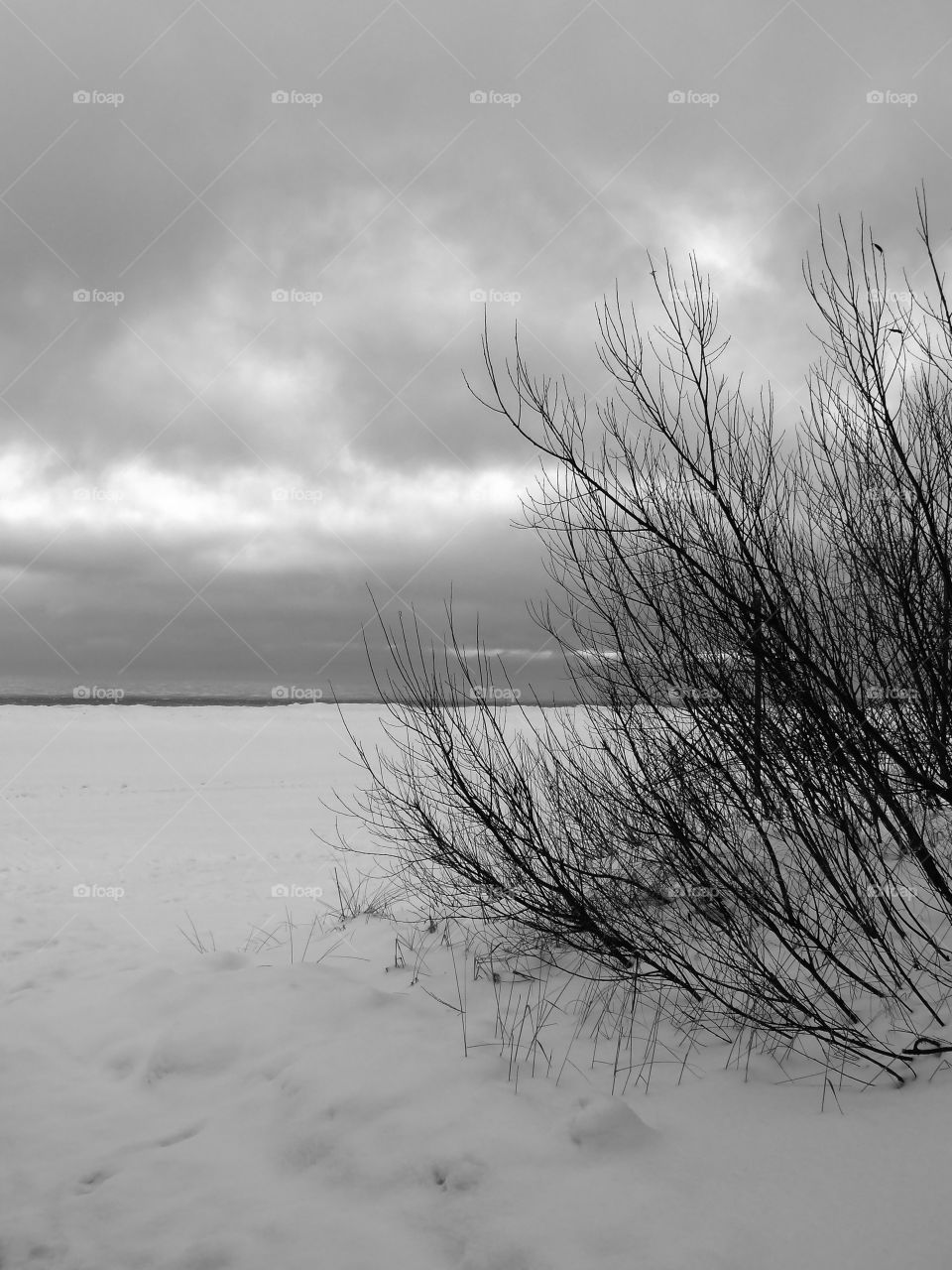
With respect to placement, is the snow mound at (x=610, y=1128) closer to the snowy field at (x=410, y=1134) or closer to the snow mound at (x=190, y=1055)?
the snowy field at (x=410, y=1134)

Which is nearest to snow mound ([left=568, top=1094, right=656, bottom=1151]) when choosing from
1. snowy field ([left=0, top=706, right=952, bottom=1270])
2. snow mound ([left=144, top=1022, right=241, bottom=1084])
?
snowy field ([left=0, top=706, right=952, bottom=1270])

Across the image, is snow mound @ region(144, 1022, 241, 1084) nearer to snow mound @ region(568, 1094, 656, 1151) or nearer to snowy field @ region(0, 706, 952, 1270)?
snowy field @ region(0, 706, 952, 1270)

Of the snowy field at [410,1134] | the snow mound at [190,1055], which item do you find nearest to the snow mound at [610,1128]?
the snowy field at [410,1134]

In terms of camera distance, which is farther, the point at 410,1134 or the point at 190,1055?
the point at 190,1055

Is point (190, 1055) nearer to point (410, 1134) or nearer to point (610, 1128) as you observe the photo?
point (410, 1134)

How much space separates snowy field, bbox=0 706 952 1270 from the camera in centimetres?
244

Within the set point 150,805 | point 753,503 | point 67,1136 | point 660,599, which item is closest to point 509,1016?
point 67,1136

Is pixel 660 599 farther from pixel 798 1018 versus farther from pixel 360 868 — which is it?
pixel 360 868

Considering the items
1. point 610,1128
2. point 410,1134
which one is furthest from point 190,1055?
point 610,1128

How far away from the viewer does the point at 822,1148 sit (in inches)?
113

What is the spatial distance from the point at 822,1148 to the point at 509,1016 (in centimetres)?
183

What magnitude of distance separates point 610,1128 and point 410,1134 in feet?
2.60

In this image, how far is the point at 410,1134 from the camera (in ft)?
9.85

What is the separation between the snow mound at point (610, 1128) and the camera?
292 cm
